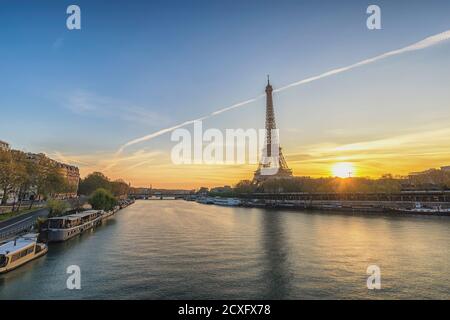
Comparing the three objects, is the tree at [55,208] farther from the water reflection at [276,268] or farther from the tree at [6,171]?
the water reflection at [276,268]

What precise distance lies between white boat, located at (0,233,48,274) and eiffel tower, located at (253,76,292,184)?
115638mm

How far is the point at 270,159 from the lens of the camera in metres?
139

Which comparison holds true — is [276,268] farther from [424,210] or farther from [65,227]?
[424,210]

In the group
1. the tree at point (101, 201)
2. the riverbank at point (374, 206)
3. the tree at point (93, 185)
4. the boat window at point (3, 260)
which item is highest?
the tree at point (93, 185)

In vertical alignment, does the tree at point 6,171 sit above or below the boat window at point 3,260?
above

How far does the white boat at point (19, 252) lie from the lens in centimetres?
2006

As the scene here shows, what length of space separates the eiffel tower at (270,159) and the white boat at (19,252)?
115638mm

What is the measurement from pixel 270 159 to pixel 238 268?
120 m

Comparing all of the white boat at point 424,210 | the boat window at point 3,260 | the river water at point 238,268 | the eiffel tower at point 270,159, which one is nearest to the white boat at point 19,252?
Result: the boat window at point 3,260

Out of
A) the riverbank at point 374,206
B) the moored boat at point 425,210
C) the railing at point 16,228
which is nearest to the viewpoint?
the railing at point 16,228

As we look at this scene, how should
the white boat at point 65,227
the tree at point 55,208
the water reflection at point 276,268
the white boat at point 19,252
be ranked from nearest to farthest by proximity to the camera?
the water reflection at point 276,268 → the white boat at point 19,252 → the white boat at point 65,227 → the tree at point 55,208

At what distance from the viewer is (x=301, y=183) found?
115m

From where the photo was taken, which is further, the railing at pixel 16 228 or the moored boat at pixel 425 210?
the moored boat at pixel 425 210

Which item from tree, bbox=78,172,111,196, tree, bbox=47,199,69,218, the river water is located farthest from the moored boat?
tree, bbox=78,172,111,196
